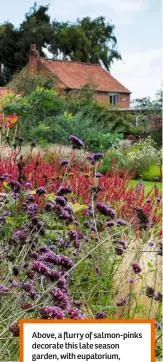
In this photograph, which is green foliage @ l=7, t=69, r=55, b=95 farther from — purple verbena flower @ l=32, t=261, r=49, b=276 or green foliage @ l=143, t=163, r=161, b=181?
purple verbena flower @ l=32, t=261, r=49, b=276

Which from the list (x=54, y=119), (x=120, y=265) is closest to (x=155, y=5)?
(x=120, y=265)

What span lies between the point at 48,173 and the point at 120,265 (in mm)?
1511

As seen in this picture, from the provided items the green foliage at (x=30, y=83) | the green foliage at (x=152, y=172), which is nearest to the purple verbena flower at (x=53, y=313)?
the green foliage at (x=152, y=172)

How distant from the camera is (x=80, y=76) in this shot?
38.0 metres

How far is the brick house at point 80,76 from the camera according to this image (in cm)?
3453

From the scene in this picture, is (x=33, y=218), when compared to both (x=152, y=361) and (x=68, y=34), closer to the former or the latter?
(x=152, y=361)

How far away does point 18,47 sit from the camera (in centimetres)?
3566

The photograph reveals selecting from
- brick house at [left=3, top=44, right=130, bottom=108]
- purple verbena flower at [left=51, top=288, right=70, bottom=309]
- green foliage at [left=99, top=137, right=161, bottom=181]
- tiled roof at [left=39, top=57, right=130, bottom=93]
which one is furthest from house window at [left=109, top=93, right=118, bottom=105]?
purple verbena flower at [left=51, top=288, right=70, bottom=309]

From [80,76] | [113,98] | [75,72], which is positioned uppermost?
[75,72]

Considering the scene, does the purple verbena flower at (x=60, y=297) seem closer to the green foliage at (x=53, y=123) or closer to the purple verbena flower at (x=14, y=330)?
the purple verbena flower at (x=14, y=330)

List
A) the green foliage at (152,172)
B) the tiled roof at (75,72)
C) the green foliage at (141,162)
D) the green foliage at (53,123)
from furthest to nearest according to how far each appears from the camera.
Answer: the tiled roof at (75,72) → the green foliage at (53,123) → the green foliage at (152,172) → the green foliage at (141,162)

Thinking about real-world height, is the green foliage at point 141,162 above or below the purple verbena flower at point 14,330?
above

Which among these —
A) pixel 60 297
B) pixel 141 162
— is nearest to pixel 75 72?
pixel 141 162

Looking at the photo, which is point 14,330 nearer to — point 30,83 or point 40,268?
point 40,268
